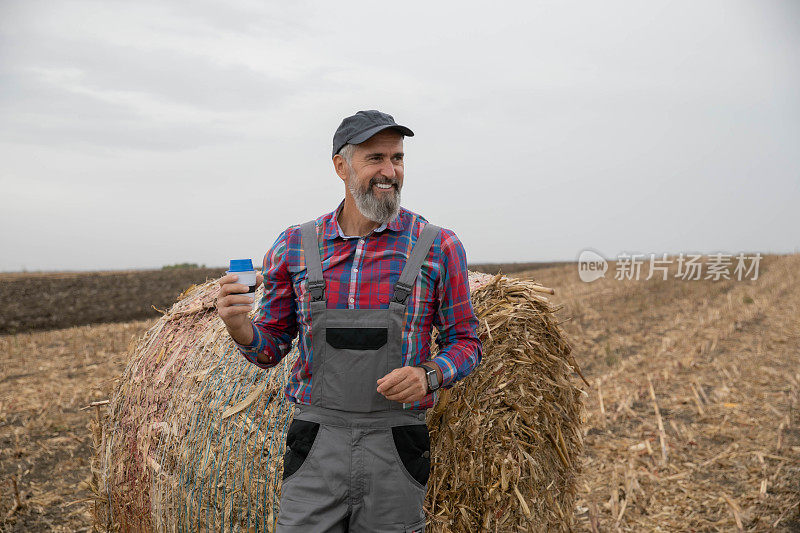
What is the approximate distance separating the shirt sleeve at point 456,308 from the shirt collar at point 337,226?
0.76ft

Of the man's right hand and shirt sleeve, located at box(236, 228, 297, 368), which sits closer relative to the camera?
the man's right hand

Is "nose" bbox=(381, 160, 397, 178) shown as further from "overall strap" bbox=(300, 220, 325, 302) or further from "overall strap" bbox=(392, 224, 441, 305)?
"overall strap" bbox=(300, 220, 325, 302)

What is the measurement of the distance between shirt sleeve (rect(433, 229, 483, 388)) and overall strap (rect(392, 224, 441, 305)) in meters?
0.11

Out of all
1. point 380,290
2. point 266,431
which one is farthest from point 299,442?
point 266,431

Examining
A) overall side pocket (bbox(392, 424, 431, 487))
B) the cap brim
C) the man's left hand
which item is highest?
the cap brim

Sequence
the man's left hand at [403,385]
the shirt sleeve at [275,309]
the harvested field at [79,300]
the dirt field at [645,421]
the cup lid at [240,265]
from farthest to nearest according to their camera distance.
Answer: the harvested field at [79,300] < the dirt field at [645,421] < the shirt sleeve at [275,309] < the cup lid at [240,265] < the man's left hand at [403,385]

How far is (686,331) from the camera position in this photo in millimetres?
13984

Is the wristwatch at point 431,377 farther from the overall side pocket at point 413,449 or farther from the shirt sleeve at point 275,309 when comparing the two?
the shirt sleeve at point 275,309

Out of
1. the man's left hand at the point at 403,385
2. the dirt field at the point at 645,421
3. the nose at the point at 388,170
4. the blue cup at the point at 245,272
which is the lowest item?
the dirt field at the point at 645,421

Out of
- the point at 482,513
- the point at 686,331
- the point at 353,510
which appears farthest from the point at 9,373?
the point at 686,331

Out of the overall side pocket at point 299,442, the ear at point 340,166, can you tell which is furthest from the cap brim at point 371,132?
the overall side pocket at point 299,442

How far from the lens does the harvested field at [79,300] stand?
60.2ft

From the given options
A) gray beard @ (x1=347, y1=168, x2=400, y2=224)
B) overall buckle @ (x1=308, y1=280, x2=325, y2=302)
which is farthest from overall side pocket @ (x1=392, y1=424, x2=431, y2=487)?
gray beard @ (x1=347, y1=168, x2=400, y2=224)

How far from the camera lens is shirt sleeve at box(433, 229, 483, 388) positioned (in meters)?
3.00
